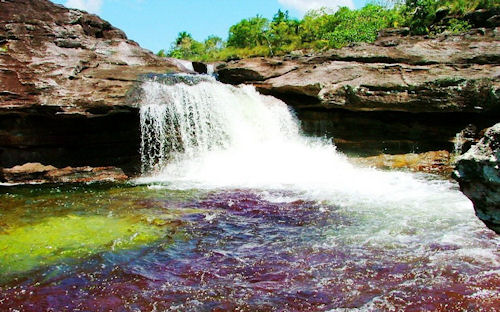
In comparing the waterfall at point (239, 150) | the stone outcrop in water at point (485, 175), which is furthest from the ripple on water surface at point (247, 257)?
the waterfall at point (239, 150)

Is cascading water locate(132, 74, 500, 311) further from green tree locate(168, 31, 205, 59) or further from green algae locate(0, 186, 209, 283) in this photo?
green tree locate(168, 31, 205, 59)

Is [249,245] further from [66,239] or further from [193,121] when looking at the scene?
[193,121]

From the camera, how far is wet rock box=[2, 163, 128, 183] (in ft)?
40.1

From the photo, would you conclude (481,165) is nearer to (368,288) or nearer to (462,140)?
(368,288)

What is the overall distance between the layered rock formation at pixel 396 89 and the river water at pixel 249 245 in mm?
2982

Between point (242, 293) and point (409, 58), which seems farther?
point (409, 58)

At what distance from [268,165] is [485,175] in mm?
9989

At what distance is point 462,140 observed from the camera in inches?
558

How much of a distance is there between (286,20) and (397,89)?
19.5 metres

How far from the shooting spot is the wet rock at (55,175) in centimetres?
1222

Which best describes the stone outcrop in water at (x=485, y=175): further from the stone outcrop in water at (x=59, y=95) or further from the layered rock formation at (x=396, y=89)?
the layered rock formation at (x=396, y=89)

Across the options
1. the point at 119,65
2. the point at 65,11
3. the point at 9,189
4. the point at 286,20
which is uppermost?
the point at 286,20

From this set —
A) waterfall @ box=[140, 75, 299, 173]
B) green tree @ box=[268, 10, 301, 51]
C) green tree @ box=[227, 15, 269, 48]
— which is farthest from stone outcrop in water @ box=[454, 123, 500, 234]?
green tree @ box=[227, 15, 269, 48]

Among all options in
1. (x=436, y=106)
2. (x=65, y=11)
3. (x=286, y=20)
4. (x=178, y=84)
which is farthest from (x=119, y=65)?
(x=286, y=20)
